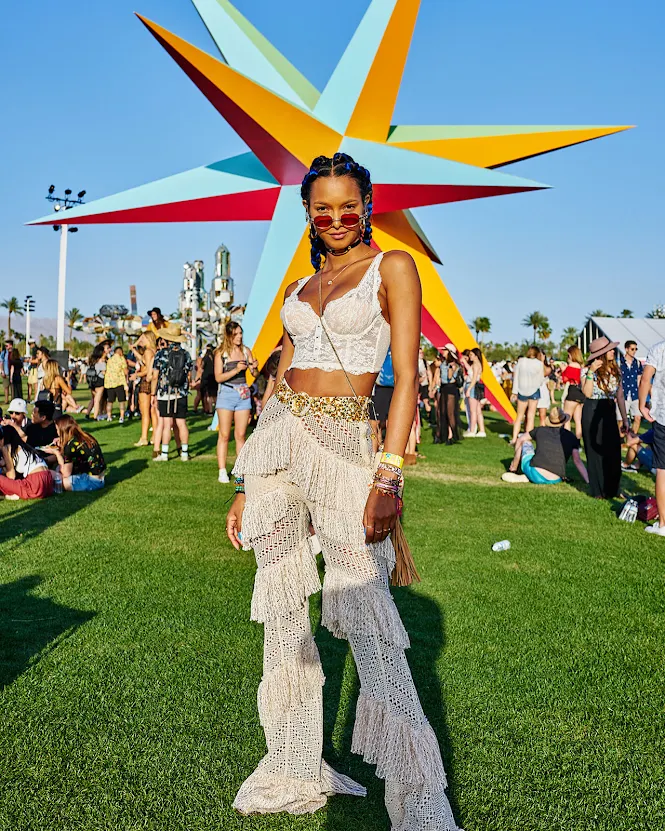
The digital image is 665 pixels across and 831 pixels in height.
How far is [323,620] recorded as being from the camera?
249cm

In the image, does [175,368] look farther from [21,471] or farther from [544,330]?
[544,330]

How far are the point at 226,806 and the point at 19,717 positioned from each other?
3.93ft

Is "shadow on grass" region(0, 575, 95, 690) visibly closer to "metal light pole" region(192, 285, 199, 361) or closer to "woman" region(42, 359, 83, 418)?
"woman" region(42, 359, 83, 418)

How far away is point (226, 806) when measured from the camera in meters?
2.58

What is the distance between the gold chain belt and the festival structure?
853cm

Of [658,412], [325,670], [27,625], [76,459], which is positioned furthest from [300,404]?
[76,459]

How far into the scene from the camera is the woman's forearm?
224 cm

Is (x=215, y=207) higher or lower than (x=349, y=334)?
higher

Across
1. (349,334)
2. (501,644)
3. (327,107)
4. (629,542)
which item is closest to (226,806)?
(349,334)

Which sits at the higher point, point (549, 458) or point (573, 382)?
point (573, 382)

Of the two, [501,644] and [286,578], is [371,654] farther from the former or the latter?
[501,644]

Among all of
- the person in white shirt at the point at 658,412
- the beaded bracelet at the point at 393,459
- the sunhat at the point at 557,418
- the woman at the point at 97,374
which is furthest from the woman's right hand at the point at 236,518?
the woman at the point at 97,374

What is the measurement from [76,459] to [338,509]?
7.32 meters

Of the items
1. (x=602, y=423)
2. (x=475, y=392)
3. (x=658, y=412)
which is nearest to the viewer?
(x=658, y=412)
